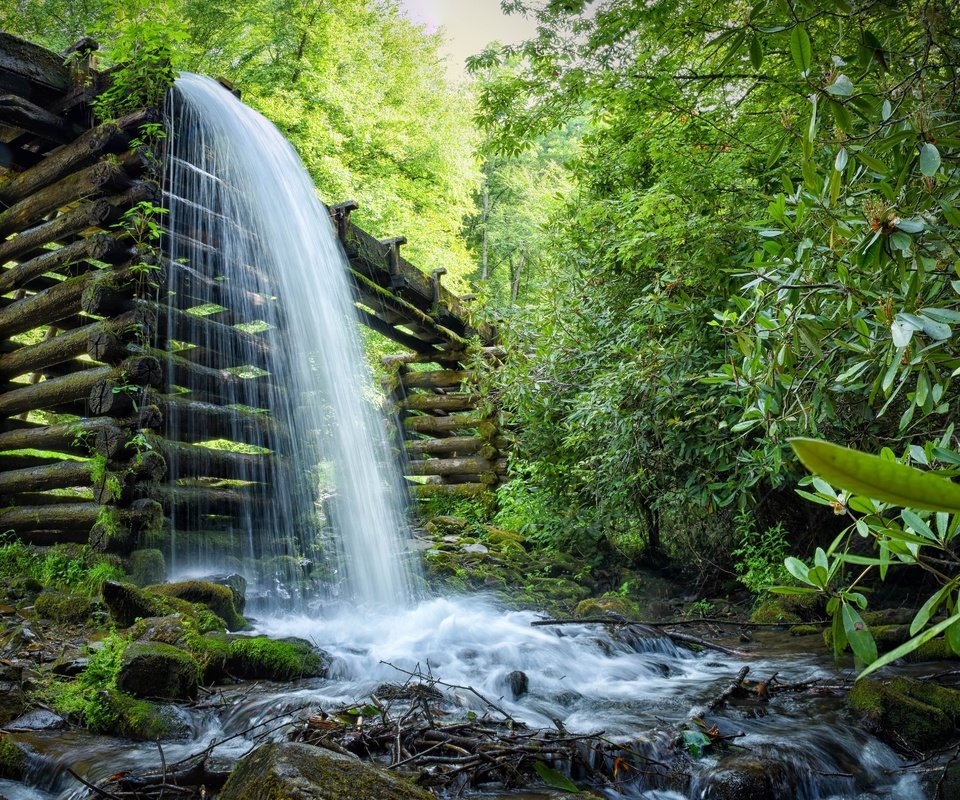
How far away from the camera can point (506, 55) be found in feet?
19.7

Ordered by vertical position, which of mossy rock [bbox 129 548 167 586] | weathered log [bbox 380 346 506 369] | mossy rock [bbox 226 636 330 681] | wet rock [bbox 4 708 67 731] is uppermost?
weathered log [bbox 380 346 506 369]

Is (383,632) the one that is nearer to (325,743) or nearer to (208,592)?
(208,592)

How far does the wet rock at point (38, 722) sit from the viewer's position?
3055 mm

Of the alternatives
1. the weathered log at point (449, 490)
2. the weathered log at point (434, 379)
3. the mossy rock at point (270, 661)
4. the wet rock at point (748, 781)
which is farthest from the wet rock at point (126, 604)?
the weathered log at point (434, 379)

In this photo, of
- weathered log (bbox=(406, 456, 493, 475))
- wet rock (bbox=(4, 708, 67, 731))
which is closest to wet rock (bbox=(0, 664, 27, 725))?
wet rock (bbox=(4, 708, 67, 731))

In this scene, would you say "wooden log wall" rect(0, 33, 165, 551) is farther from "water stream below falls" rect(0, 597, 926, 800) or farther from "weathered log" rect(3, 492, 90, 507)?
"water stream below falls" rect(0, 597, 926, 800)

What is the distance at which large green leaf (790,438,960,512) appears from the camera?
548mm

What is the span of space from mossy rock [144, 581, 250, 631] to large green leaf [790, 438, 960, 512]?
17.7 ft

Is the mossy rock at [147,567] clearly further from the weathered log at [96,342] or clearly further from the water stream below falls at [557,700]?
the weathered log at [96,342]

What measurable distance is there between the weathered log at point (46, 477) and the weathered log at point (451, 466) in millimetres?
6873

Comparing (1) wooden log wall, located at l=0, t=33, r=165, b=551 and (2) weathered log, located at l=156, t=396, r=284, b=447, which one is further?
(2) weathered log, located at l=156, t=396, r=284, b=447

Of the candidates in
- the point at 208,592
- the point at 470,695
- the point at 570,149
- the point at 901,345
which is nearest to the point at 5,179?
the point at 208,592

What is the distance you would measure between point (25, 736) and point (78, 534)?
13.0ft

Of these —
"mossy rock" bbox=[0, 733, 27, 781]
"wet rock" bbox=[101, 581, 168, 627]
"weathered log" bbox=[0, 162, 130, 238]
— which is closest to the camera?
"mossy rock" bbox=[0, 733, 27, 781]
